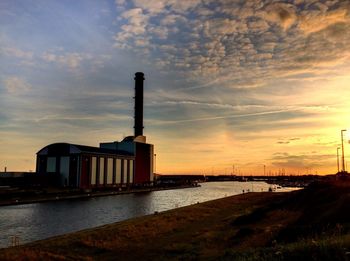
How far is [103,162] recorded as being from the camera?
131375 mm

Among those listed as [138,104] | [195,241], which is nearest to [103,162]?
[138,104]

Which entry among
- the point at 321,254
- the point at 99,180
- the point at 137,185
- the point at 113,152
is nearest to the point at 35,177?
the point at 99,180

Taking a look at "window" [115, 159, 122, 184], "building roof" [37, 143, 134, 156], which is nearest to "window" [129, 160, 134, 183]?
"window" [115, 159, 122, 184]

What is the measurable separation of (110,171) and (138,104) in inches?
1221

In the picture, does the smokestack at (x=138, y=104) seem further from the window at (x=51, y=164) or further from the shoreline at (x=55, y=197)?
the window at (x=51, y=164)

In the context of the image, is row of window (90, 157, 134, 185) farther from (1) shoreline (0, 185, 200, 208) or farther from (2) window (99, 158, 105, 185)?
(1) shoreline (0, 185, 200, 208)

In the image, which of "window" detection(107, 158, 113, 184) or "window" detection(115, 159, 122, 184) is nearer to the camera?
"window" detection(107, 158, 113, 184)

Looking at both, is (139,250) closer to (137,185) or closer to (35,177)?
(35,177)

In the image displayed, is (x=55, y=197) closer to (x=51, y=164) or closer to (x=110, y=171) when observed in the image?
(x=51, y=164)

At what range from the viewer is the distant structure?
11931cm

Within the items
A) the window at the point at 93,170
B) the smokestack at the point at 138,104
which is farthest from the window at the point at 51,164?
the smokestack at the point at 138,104

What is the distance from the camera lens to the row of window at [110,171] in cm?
12650

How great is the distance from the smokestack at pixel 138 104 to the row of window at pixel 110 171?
46.5 ft

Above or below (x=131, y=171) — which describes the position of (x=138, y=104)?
above
